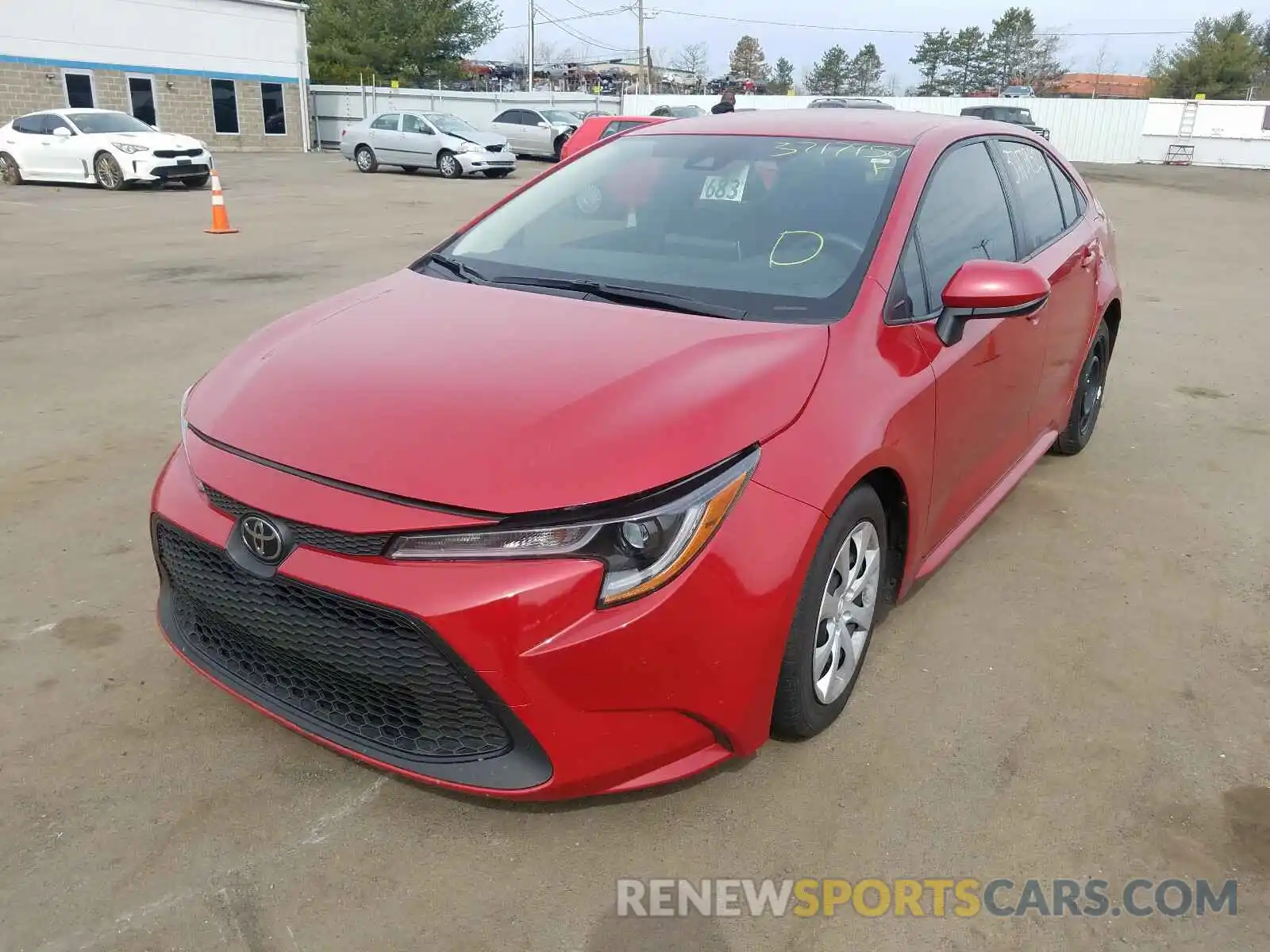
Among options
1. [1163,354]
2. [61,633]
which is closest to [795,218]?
[61,633]

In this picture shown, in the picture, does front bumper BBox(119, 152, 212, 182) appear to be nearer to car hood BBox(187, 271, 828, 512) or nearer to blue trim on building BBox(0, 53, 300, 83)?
blue trim on building BBox(0, 53, 300, 83)

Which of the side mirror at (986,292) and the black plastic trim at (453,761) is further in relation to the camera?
the side mirror at (986,292)

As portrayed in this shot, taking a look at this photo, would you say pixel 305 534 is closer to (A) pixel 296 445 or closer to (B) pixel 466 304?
(A) pixel 296 445

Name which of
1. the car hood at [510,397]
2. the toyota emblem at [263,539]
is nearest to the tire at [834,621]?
the car hood at [510,397]

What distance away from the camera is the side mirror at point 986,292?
287cm

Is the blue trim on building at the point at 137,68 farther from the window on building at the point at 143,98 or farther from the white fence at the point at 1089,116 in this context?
the white fence at the point at 1089,116

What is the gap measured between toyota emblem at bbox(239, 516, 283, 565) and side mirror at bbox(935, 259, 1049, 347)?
6.36 feet

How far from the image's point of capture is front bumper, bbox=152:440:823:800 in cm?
205

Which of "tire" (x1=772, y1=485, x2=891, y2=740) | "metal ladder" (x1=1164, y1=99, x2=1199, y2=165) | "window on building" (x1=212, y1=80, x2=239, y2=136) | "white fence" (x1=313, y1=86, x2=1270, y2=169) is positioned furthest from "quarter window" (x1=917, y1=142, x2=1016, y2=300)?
"metal ladder" (x1=1164, y1=99, x2=1199, y2=165)

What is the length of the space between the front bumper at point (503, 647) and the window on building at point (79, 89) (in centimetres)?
3402

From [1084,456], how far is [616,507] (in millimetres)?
3874

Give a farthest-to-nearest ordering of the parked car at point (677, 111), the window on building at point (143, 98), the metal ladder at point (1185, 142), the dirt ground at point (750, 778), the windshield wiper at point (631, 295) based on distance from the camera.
→ 1. the metal ladder at point (1185, 142)
2. the window on building at point (143, 98)
3. the parked car at point (677, 111)
4. the windshield wiper at point (631, 295)
5. the dirt ground at point (750, 778)

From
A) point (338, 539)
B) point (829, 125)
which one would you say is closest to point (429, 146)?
point (829, 125)

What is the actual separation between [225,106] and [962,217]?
121ft
